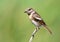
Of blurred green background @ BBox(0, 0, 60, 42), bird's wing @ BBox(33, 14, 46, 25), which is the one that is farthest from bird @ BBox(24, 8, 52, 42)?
blurred green background @ BBox(0, 0, 60, 42)

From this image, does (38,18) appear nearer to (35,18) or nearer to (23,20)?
(35,18)

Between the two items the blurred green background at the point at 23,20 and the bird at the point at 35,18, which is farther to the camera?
the blurred green background at the point at 23,20

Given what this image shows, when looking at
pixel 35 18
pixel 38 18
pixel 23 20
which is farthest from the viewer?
pixel 23 20

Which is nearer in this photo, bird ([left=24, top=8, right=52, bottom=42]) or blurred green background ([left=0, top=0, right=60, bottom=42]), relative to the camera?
bird ([left=24, top=8, right=52, bottom=42])

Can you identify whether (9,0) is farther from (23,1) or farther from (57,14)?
(57,14)

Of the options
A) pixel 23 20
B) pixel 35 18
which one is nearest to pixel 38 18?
pixel 35 18

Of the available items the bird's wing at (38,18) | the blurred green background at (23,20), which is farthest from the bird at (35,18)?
the blurred green background at (23,20)

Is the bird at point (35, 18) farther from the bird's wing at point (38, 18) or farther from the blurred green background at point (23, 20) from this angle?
the blurred green background at point (23, 20)

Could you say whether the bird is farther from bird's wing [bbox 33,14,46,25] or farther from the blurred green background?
the blurred green background

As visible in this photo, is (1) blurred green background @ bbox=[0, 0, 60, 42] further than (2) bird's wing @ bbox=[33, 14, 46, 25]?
Yes
